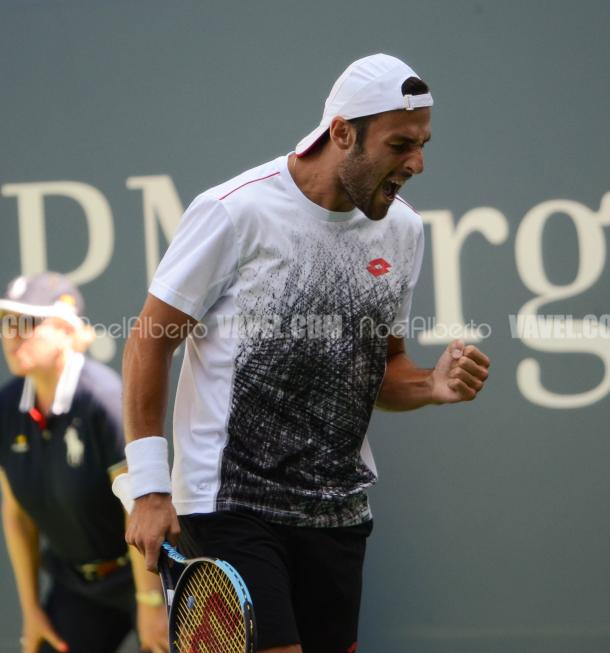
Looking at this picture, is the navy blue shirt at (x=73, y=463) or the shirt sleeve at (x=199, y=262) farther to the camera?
the navy blue shirt at (x=73, y=463)

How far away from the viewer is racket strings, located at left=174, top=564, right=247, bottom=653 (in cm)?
206

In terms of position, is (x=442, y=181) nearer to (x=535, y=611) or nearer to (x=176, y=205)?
(x=176, y=205)

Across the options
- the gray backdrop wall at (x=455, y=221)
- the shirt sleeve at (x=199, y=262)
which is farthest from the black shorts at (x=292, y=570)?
the gray backdrop wall at (x=455, y=221)

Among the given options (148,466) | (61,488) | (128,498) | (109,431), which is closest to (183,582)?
(148,466)

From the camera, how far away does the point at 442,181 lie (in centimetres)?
343

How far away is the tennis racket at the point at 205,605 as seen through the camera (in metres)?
2.01

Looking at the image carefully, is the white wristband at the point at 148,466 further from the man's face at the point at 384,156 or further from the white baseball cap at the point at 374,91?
the white baseball cap at the point at 374,91

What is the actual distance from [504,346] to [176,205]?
1.17 meters

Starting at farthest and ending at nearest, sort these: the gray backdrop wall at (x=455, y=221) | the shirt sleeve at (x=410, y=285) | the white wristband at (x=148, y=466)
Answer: the gray backdrop wall at (x=455, y=221) < the shirt sleeve at (x=410, y=285) < the white wristband at (x=148, y=466)

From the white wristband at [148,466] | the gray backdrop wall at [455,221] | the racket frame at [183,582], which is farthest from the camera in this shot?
the gray backdrop wall at [455,221]

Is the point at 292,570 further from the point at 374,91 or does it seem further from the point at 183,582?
the point at 374,91

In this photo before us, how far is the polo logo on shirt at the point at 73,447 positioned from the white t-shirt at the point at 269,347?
1158mm

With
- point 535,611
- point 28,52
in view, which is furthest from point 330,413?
point 28,52

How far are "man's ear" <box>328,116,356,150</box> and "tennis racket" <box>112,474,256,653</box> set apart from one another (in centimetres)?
98
